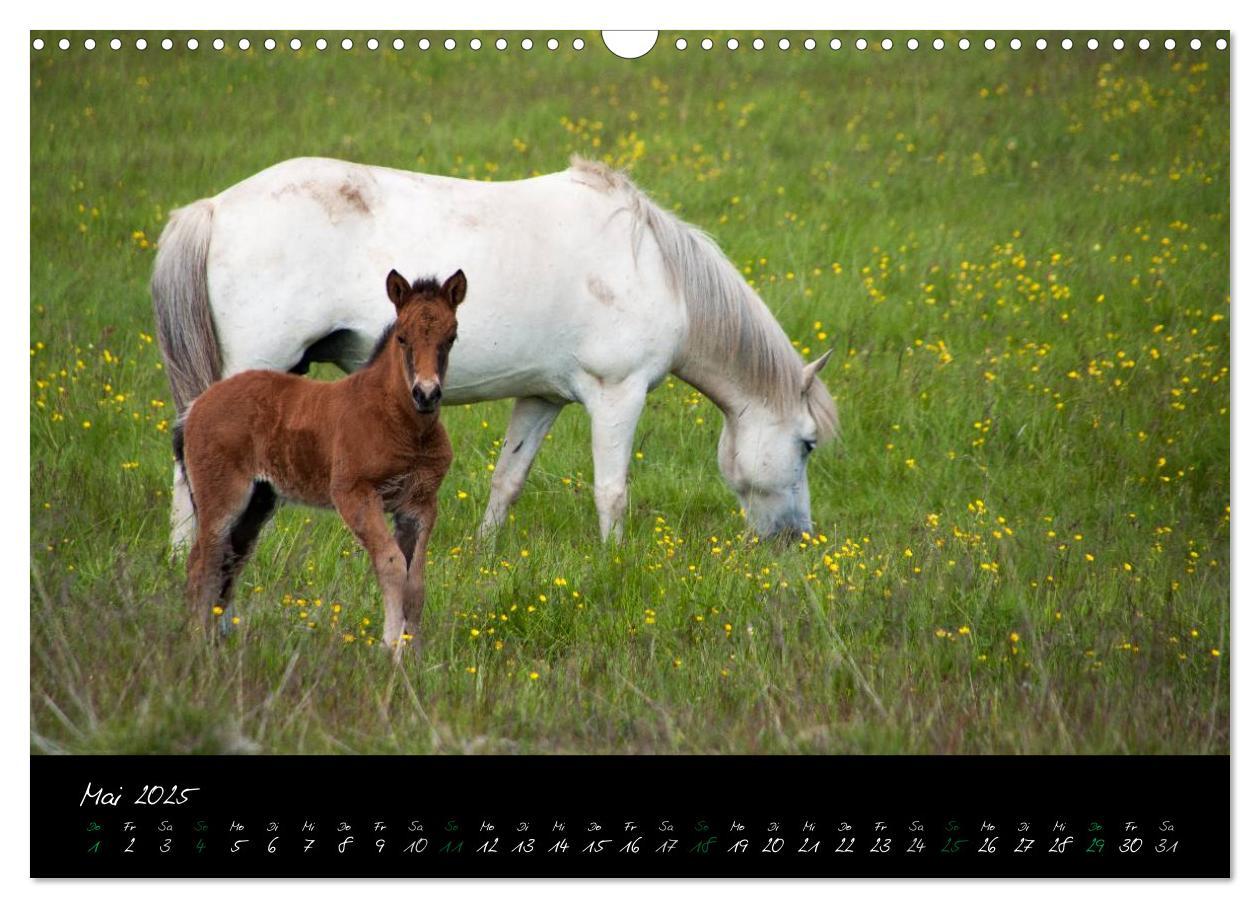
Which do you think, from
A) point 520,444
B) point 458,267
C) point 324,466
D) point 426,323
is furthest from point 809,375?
point 426,323

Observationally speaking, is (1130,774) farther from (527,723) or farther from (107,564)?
(107,564)

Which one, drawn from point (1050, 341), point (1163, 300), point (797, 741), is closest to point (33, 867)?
point (797, 741)

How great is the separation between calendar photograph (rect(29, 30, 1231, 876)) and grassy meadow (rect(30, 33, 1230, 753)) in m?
0.03

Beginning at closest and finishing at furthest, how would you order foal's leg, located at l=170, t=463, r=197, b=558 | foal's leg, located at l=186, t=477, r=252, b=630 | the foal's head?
the foal's head < foal's leg, located at l=186, t=477, r=252, b=630 < foal's leg, located at l=170, t=463, r=197, b=558

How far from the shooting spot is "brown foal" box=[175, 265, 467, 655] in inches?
192

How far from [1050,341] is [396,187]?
4.11 meters

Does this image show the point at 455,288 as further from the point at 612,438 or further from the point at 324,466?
the point at 612,438

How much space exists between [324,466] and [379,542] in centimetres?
35

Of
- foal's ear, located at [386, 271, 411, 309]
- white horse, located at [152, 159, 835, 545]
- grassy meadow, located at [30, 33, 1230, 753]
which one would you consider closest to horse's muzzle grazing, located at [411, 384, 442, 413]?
foal's ear, located at [386, 271, 411, 309]

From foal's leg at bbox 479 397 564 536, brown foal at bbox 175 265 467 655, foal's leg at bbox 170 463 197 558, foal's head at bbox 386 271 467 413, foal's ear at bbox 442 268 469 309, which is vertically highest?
foal's ear at bbox 442 268 469 309

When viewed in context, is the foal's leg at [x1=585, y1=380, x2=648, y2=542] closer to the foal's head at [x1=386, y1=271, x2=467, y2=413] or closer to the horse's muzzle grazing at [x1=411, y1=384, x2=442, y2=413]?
the foal's head at [x1=386, y1=271, x2=467, y2=413]

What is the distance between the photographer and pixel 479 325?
662 centimetres

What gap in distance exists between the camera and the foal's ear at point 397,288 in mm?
4492

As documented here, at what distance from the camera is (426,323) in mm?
4496
